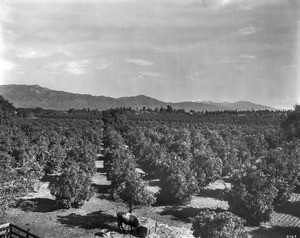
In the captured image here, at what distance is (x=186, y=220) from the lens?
31.7 meters

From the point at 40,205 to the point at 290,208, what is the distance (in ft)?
94.0

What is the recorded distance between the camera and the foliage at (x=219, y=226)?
20.4m

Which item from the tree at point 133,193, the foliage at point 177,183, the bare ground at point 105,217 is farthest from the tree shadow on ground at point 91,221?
the foliage at point 177,183

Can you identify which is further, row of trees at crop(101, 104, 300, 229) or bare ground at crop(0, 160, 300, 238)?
row of trees at crop(101, 104, 300, 229)

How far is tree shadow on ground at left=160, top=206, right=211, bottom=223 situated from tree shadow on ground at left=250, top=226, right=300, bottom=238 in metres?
6.60

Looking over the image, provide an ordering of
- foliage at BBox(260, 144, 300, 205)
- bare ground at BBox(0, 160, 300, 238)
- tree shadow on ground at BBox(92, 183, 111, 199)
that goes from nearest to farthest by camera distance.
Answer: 1. bare ground at BBox(0, 160, 300, 238)
2. foliage at BBox(260, 144, 300, 205)
3. tree shadow on ground at BBox(92, 183, 111, 199)

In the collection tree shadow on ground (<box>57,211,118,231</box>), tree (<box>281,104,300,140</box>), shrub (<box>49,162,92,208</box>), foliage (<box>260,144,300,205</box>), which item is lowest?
tree shadow on ground (<box>57,211,118,231</box>)

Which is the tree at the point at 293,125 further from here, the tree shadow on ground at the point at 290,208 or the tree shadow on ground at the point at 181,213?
the tree shadow on ground at the point at 181,213

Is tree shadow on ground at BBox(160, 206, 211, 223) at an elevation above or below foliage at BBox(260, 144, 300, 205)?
below

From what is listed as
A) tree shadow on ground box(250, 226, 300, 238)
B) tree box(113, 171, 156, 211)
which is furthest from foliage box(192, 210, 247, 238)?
tree box(113, 171, 156, 211)

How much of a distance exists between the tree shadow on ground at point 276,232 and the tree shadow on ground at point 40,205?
68.5 ft

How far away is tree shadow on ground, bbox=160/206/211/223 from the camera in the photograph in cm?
3216

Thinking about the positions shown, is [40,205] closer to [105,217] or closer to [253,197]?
[105,217]

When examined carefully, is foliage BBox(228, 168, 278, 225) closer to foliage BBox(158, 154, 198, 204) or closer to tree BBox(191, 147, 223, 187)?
foliage BBox(158, 154, 198, 204)
